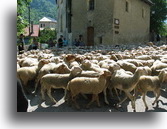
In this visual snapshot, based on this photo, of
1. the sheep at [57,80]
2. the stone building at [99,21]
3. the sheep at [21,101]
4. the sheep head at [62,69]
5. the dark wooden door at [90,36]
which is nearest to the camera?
the sheep at [21,101]

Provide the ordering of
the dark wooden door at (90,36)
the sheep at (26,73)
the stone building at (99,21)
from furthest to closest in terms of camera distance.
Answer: the dark wooden door at (90,36) < the stone building at (99,21) < the sheep at (26,73)

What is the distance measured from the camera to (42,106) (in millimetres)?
3143

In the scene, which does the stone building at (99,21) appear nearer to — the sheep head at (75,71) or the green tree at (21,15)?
the green tree at (21,15)

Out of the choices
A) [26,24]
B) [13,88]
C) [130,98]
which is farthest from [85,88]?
[26,24]

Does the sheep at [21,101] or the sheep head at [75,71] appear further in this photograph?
the sheep head at [75,71]

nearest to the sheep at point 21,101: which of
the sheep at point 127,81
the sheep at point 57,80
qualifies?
the sheep at point 57,80

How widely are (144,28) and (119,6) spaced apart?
14.7ft

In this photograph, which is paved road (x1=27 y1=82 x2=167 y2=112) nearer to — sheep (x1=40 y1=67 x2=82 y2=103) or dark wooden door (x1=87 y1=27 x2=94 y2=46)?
sheep (x1=40 y1=67 x2=82 y2=103)

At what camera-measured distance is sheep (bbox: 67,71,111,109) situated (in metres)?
3.13

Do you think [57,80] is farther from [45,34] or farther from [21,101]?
[45,34]

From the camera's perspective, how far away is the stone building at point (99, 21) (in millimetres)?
13289

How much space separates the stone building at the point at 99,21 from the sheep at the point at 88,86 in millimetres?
10092

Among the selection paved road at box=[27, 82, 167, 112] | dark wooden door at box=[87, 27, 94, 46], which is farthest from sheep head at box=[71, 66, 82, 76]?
dark wooden door at box=[87, 27, 94, 46]

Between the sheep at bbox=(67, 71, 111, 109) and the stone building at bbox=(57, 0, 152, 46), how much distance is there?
33.1 ft
